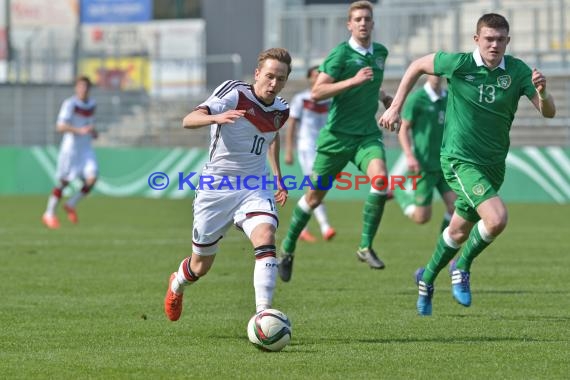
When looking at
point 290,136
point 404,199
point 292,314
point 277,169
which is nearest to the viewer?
point 277,169

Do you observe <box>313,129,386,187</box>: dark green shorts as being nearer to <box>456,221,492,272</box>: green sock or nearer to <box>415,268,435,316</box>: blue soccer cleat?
<box>456,221,492,272</box>: green sock

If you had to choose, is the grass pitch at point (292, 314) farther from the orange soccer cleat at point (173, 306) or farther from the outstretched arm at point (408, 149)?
the outstretched arm at point (408, 149)

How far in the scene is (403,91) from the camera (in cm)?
1005

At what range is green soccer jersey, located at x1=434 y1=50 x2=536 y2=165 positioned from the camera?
33.1 ft

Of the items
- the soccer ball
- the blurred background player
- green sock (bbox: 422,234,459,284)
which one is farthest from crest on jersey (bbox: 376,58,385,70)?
the soccer ball

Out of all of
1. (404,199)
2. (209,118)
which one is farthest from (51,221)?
(209,118)

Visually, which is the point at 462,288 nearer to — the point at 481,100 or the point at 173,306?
the point at 481,100

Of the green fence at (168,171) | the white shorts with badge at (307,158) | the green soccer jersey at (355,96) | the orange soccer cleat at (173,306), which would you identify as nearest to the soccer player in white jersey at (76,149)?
the white shorts with badge at (307,158)

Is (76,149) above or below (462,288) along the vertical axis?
below

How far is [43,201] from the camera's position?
1173 inches

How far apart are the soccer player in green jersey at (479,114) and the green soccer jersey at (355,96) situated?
2615 millimetres

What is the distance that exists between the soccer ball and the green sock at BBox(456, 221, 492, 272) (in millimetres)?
2320

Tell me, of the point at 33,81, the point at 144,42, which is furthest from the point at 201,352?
the point at 144,42

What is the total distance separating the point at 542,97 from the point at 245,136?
2.18 meters
